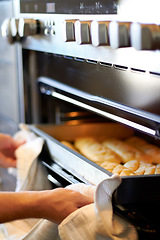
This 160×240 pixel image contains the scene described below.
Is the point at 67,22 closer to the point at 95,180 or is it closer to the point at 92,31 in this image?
the point at 92,31

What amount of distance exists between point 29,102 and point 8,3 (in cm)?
38

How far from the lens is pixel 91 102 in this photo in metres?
1.00

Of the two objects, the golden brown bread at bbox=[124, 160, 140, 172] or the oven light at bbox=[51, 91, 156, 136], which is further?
the golden brown bread at bbox=[124, 160, 140, 172]

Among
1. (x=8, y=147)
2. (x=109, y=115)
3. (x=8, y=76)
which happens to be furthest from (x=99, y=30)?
(x=8, y=76)

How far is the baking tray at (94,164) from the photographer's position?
71cm

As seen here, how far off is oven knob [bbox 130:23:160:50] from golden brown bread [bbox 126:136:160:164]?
0.50 metres

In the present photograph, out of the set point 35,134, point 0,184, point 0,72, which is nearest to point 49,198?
point 35,134

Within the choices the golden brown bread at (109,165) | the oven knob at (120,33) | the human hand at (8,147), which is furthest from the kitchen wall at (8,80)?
the oven knob at (120,33)

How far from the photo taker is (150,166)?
96 centimetres

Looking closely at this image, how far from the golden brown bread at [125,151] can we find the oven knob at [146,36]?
0.49 metres

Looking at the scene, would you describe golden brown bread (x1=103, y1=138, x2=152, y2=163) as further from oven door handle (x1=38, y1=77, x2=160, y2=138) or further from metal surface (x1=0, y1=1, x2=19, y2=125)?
metal surface (x1=0, y1=1, x2=19, y2=125)

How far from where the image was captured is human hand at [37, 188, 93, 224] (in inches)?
30.5

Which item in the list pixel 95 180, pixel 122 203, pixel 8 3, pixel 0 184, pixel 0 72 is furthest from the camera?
pixel 0 72

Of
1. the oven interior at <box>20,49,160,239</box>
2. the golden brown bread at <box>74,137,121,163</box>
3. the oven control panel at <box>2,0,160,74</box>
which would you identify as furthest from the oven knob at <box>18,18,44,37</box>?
the golden brown bread at <box>74,137,121,163</box>
